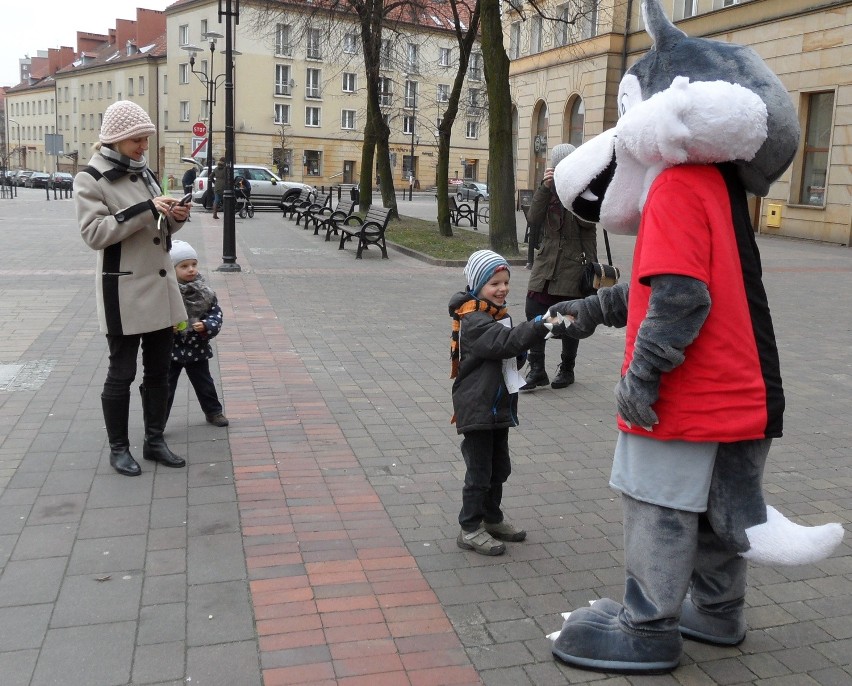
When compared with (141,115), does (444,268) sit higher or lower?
lower

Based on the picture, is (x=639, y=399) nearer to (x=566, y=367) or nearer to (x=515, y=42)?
(x=566, y=367)

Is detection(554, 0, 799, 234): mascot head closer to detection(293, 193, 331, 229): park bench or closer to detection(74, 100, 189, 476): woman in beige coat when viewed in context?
detection(74, 100, 189, 476): woman in beige coat

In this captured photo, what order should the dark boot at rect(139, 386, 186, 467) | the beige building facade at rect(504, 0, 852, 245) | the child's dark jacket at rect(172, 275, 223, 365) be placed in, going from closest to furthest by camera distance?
1. the dark boot at rect(139, 386, 186, 467)
2. the child's dark jacket at rect(172, 275, 223, 365)
3. the beige building facade at rect(504, 0, 852, 245)

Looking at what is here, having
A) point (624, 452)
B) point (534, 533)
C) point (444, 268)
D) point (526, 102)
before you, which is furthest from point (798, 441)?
point (526, 102)

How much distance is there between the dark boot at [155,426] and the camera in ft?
16.9

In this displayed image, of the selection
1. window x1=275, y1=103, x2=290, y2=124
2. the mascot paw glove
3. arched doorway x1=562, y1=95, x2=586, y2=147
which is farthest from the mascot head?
window x1=275, y1=103, x2=290, y2=124

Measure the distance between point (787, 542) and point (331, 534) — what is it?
83.2 inches

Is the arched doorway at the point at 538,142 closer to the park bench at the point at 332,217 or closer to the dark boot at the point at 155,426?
the park bench at the point at 332,217

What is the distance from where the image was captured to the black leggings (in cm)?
489

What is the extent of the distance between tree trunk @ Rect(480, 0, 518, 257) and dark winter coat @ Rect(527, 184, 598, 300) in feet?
31.0

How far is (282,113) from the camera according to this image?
67.9m

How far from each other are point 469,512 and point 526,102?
123ft

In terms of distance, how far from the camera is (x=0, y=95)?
424 feet

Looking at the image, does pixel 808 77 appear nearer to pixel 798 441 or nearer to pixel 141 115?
pixel 798 441
